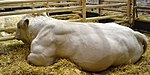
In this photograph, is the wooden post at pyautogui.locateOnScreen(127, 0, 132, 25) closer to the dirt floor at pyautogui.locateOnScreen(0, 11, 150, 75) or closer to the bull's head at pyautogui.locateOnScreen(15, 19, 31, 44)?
the dirt floor at pyautogui.locateOnScreen(0, 11, 150, 75)

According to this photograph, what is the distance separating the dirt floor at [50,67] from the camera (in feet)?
9.89

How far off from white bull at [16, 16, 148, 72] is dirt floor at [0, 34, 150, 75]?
0.08 metres

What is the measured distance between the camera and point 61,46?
315 centimetres

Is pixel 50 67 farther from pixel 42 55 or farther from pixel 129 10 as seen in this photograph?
pixel 129 10

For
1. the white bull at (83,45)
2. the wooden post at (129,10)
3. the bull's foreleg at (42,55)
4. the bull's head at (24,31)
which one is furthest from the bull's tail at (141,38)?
the wooden post at (129,10)

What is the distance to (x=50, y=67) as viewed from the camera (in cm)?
310

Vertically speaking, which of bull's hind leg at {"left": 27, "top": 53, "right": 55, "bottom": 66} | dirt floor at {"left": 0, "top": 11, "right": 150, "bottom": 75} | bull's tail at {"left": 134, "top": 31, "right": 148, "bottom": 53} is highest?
bull's tail at {"left": 134, "top": 31, "right": 148, "bottom": 53}

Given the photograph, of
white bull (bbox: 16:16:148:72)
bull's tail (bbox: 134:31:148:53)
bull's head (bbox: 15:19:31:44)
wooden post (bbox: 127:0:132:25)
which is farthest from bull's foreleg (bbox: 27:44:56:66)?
wooden post (bbox: 127:0:132:25)

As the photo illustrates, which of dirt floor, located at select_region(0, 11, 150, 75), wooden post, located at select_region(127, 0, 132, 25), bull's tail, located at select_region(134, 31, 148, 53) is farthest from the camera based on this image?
wooden post, located at select_region(127, 0, 132, 25)

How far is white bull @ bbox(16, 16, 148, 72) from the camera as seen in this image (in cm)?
309

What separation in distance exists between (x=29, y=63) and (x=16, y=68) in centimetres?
16

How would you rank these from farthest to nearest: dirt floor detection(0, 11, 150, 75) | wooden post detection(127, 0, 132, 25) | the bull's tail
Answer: wooden post detection(127, 0, 132, 25), the bull's tail, dirt floor detection(0, 11, 150, 75)

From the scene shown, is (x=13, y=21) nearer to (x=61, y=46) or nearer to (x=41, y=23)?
(x=41, y=23)

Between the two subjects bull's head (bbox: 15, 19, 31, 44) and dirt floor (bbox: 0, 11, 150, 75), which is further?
bull's head (bbox: 15, 19, 31, 44)
